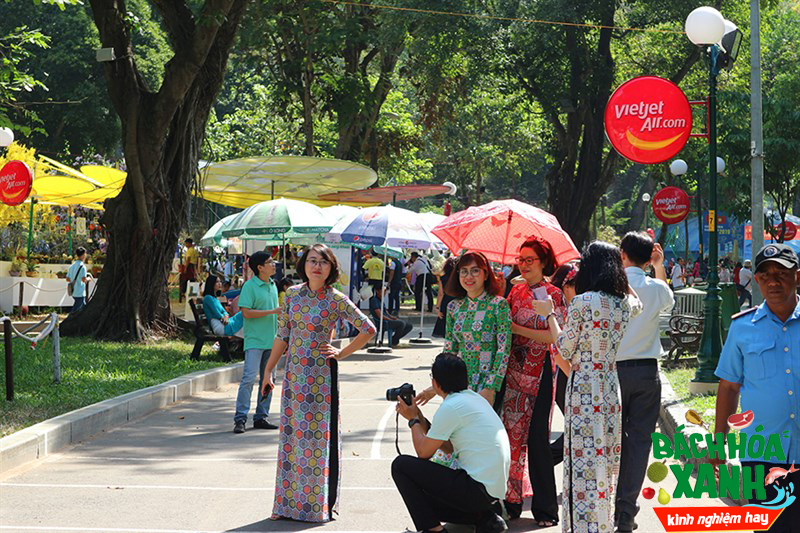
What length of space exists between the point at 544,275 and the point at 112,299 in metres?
13.0

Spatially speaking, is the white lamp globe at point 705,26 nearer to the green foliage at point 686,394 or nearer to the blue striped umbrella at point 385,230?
the green foliage at point 686,394

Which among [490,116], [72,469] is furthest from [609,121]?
[490,116]

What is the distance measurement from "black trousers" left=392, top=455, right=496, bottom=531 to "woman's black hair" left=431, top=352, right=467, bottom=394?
446 mm

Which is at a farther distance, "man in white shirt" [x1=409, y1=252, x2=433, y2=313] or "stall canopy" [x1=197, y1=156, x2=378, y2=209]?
"man in white shirt" [x1=409, y1=252, x2=433, y2=313]

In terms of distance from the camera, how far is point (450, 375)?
245 inches

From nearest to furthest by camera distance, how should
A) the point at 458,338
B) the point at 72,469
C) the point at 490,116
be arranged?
the point at 458,338 → the point at 72,469 → the point at 490,116

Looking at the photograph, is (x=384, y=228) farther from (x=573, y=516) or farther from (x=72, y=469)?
(x=573, y=516)

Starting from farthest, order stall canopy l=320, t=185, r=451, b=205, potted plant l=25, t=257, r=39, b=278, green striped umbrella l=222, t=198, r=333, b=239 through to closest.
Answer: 1. potted plant l=25, t=257, r=39, b=278
2. stall canopy l=320, t=185, r=451, b=205
3. green striped umbrella l=222, t=198, r=333, b=239

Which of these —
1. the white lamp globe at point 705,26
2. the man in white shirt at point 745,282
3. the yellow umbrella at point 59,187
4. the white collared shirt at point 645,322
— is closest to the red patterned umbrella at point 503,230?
the white collared shirt at point 645,322

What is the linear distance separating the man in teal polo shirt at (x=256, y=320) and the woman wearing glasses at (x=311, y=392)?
10.9 feet

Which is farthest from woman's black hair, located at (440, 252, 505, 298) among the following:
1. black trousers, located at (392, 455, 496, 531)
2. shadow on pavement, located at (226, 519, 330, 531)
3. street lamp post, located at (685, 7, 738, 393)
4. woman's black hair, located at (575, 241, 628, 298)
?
street lamp post, located at (685, 7, 738, 393)

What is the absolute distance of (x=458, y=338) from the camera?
7.08 metres

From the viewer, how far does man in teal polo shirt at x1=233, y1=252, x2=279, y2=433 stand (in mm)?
10996

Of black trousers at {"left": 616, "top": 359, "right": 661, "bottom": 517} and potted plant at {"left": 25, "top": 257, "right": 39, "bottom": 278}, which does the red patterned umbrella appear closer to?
black trousers at {"left": 616, "top": 359, "right": 661, "bottom": 517}
